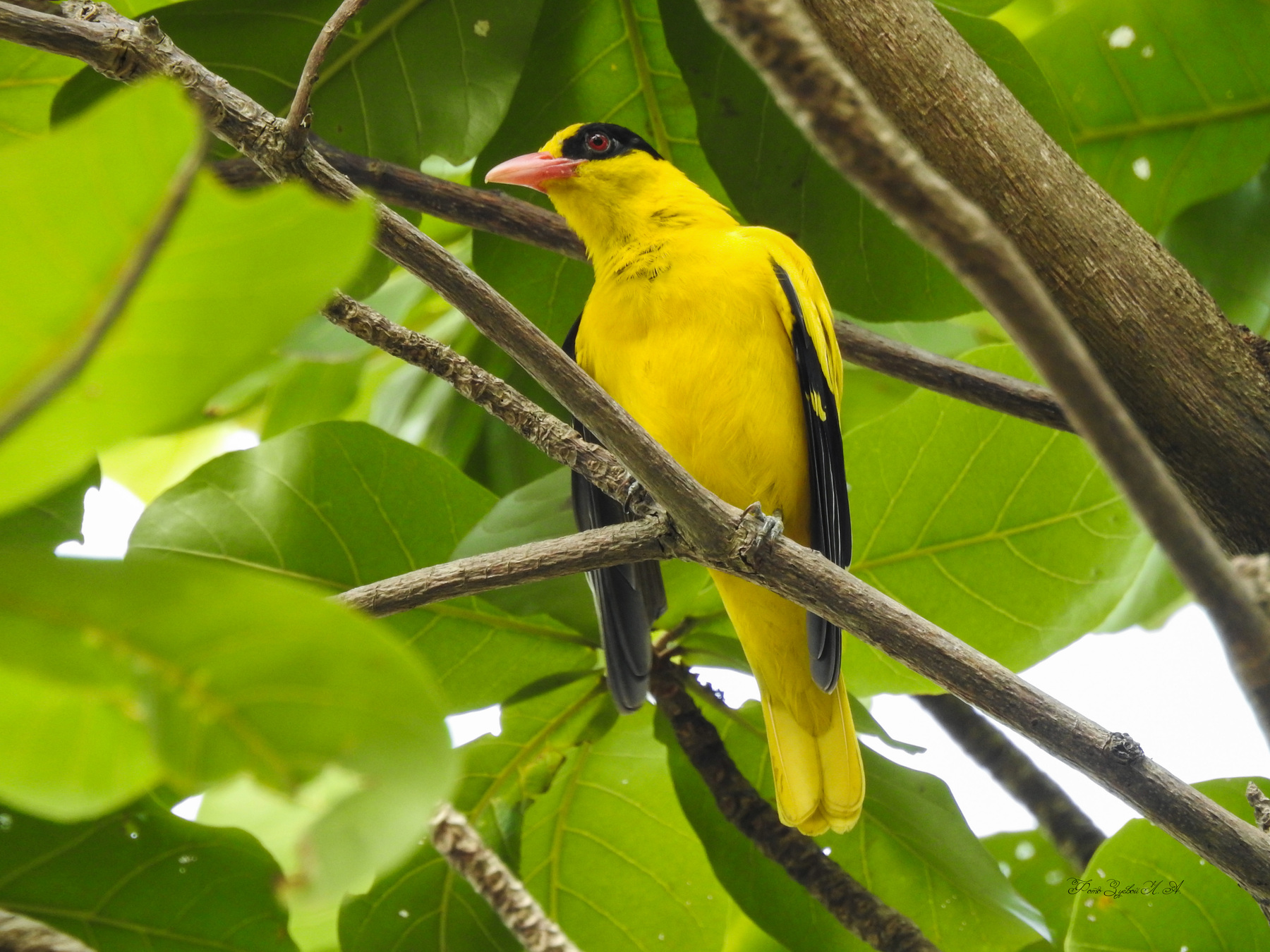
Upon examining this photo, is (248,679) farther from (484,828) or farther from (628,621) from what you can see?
(484,828)

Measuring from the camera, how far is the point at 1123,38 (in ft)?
7.48

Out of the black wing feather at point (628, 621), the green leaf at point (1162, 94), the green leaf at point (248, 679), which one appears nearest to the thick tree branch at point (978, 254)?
the green leaf at point (248, 679)

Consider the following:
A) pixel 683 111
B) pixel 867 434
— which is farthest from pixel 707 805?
pixel 683 111

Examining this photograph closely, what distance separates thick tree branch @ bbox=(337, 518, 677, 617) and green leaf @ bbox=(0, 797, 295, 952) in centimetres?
43

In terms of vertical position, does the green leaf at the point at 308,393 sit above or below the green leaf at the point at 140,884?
above

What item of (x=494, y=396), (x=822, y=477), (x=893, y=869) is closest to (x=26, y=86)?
(x=494, y=396)

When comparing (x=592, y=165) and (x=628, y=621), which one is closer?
(x=628, y=621)

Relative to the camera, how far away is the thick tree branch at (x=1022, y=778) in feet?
7.70

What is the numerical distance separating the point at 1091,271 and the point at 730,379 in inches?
36.0

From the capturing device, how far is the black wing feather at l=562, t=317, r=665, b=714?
1919 mm

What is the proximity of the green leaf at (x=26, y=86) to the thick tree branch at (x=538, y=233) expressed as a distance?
0.53m

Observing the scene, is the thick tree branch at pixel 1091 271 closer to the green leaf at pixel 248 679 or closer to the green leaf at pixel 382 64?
the green leaf at pixel 382 64

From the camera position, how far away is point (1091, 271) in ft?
5.16

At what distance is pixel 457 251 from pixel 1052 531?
1541 millimetres
